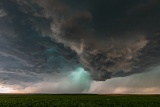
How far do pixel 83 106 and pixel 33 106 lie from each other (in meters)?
8.61

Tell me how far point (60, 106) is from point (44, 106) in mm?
2600

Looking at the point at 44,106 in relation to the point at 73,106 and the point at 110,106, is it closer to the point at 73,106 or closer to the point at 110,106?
the point at 73,106

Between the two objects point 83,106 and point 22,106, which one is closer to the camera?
point 83,106

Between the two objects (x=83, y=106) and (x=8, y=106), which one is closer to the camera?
(x=83, y=106)

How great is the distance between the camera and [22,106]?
43.4 m

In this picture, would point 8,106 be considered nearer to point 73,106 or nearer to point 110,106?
point 73,106

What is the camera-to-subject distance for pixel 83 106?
40.4 metres

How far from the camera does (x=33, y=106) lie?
42.8 metres

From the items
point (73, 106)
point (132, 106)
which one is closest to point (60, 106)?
point (73, 106)

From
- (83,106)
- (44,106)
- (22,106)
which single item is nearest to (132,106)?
(83,106)

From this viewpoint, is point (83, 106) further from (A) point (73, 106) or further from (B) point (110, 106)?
(B) point (110, 106)

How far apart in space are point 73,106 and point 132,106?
9.84 metres

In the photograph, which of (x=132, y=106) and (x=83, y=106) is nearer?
(x=83, y=106)

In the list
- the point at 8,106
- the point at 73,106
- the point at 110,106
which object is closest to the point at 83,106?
the point at 73,106
